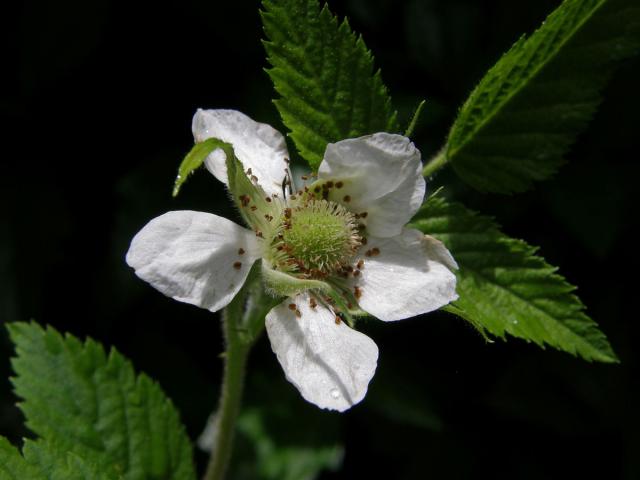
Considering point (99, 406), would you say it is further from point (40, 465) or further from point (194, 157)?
point (194, 157)

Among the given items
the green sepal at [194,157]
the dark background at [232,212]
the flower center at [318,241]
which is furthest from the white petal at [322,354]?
the dark background at [232,212]

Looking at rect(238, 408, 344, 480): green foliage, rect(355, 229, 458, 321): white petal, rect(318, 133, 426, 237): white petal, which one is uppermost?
rect(318, 133, 426, 237): white petal

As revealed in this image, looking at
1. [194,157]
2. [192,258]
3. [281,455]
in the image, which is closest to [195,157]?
[194,157]

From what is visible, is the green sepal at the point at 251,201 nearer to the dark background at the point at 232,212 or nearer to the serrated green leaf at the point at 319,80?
the serrated green leaf at the point at 319,80

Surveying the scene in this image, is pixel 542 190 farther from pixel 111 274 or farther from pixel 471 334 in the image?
pixel 111 274

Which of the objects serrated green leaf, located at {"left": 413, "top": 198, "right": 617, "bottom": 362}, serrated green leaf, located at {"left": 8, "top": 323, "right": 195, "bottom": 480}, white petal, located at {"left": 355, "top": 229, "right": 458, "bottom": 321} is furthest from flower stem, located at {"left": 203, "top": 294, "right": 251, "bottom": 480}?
serrated green leaf, located at {"left": 413, "top": 198, "right": 617, "bottom": 362}

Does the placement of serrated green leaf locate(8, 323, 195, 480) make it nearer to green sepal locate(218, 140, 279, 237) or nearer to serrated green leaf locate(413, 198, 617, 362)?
green sepal locate(218, 140, 279, 237)

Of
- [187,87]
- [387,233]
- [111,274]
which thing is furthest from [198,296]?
[187,87]
